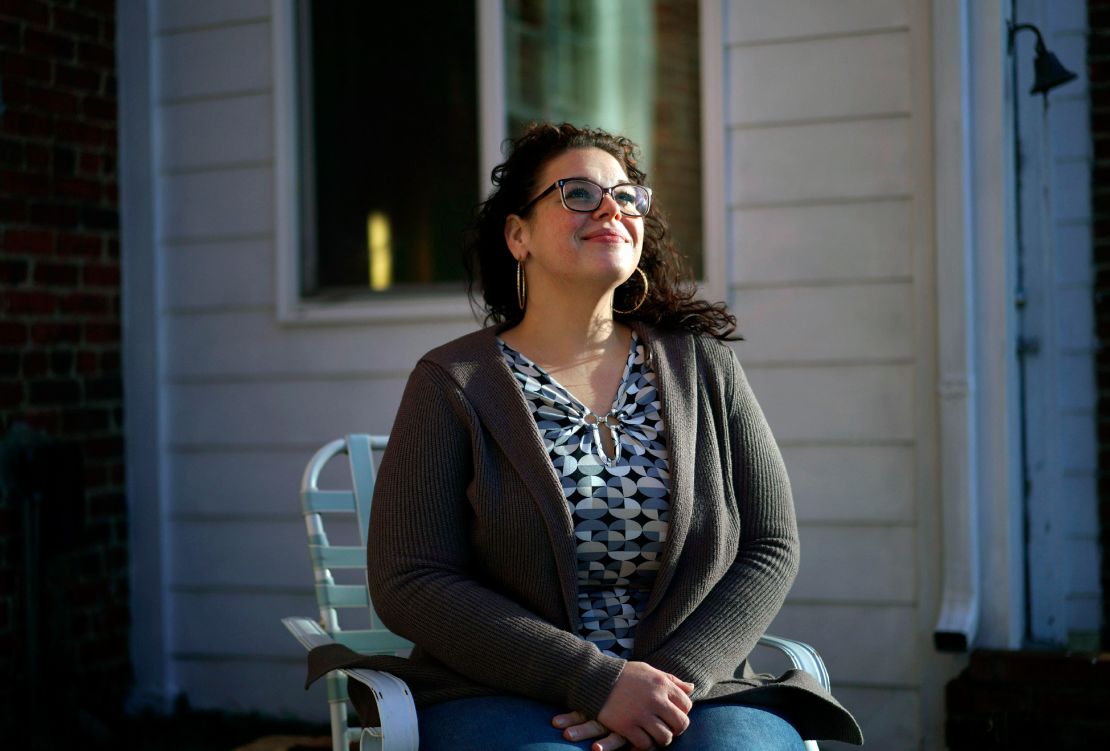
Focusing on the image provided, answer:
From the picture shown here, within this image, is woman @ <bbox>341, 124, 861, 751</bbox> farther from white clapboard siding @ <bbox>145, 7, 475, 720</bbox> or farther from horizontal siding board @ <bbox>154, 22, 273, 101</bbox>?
horizontal siding board @ <bbox>154, 22, 273, 101</bbox>

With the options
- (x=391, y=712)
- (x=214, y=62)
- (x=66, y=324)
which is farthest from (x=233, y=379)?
(x=391, y=712)

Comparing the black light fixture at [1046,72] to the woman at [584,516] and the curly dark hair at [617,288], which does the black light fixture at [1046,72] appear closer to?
the curly dark hair at [617,288]

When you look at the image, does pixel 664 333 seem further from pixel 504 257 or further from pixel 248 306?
pixel 248 306

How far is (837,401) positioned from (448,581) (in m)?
1.61

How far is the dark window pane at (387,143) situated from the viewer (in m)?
3.84

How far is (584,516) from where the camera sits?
6.89 ft

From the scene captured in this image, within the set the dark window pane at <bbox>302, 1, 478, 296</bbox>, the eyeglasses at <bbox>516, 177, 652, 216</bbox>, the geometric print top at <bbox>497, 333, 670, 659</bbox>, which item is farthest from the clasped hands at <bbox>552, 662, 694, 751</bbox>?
the dark window pane at <bbox>302, 1, 478, 296</bbox>

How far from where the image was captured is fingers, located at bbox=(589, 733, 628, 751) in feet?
6.10

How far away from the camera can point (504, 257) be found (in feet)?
8.15

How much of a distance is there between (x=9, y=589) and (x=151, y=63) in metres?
1.69

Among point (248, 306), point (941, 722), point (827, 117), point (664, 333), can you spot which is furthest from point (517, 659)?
point (248, 306)

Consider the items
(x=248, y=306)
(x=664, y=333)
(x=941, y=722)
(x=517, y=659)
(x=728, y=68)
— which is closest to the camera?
(x=517, y=659)

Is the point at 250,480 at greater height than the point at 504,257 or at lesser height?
lesser

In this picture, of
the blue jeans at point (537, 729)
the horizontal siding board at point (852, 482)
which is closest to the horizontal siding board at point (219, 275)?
the horizontal siding board at point (852, 482)
